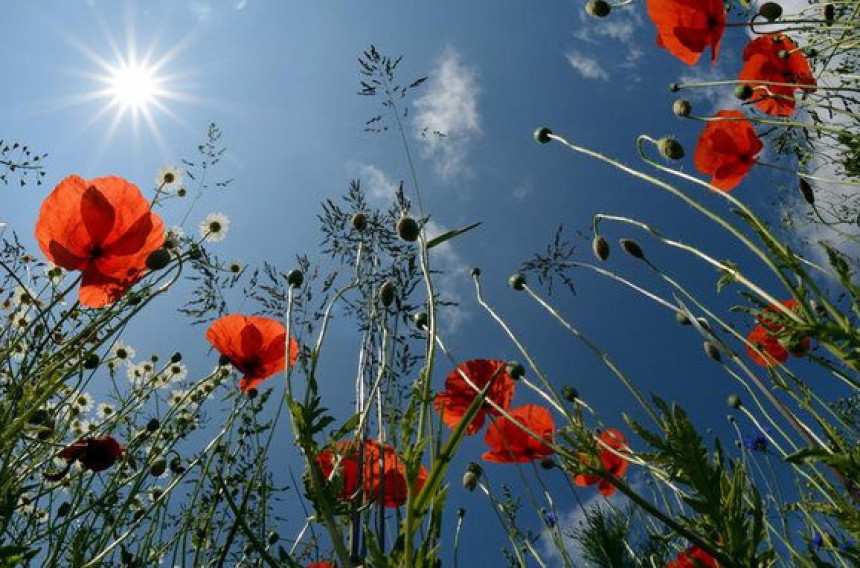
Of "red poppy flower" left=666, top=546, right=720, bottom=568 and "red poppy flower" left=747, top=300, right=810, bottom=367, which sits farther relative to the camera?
"red poppy flower" left=747, top=300, right=810, bottom=367

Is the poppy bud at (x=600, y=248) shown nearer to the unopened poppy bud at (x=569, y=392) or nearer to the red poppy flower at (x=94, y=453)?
the unopened poppy bud at (x=569, y=392)

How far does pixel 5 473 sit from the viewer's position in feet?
4.44

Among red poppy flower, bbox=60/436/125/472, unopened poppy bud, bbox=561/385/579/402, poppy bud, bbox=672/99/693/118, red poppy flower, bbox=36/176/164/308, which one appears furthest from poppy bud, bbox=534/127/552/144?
red poppy flower, bbox=60/436/125/472

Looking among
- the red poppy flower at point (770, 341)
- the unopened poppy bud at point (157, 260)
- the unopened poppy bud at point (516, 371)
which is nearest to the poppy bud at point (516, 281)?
the unopened poppy bud at point (516, 371)

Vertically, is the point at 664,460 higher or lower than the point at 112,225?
lower

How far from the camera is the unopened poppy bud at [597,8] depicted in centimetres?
202

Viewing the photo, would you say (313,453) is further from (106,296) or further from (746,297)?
(106,296)

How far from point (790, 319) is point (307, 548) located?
5.91 ft

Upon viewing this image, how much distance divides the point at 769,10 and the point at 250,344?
172 cm

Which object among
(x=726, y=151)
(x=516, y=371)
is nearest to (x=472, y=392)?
(x=516, y=371)

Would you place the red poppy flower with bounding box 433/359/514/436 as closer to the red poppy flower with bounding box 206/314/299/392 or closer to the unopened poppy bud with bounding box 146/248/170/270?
the red poppy flower with bounding box 206/314/299/392

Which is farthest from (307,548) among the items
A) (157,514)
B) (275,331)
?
(275,331)

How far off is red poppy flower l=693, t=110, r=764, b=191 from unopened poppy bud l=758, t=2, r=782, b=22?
0.29 m

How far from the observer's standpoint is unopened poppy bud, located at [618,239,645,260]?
1781mm
